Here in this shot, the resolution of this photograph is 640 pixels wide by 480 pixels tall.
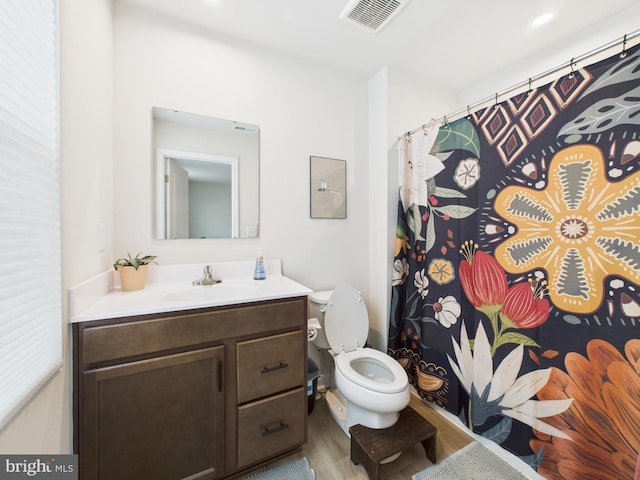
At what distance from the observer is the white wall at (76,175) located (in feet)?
2.51

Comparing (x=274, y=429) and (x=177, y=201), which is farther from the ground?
(x=177, y=201)

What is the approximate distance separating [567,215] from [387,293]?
3.75ft

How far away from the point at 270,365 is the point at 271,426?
31 cm

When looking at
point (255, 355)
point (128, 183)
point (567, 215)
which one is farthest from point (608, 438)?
point (128, 183)

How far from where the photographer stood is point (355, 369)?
1.66 m

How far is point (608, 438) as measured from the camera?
1042 mm

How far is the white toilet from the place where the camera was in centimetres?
131

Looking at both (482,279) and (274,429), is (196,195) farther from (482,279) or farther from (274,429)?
(482,279)

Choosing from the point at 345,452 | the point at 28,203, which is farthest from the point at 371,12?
the point at 345,452

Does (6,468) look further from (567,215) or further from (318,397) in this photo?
(567,215)

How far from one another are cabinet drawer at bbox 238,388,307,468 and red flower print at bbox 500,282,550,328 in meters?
1.18

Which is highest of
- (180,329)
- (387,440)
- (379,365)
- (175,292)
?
(175,292)

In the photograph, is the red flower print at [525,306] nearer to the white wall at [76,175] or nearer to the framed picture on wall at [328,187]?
the framed picture on wall at [328,187]

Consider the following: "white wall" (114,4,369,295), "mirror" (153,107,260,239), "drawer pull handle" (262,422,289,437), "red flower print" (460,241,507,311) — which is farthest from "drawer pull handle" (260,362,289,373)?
"red flower print" (460,241,507,311)
